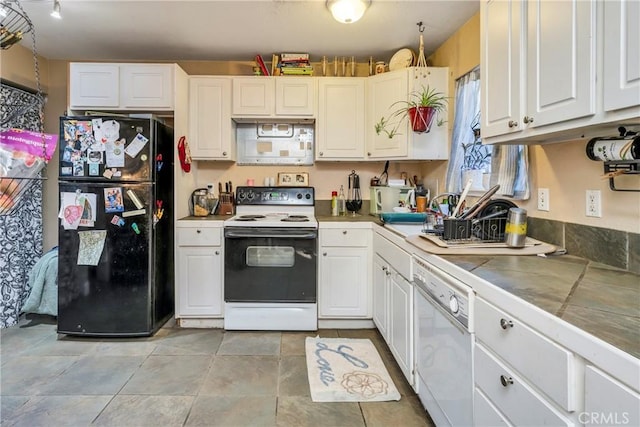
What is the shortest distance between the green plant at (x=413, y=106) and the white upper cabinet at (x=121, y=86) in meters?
1.85

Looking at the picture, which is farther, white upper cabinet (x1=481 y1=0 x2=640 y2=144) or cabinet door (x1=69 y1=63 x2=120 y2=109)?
cabinet door (x1=69 y1=63 x2=120 y2=109)

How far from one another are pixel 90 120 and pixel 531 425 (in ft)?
10.4

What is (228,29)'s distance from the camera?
9.20ft

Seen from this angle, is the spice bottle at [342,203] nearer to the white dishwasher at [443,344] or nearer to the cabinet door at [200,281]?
the cabinet door at [200,281]

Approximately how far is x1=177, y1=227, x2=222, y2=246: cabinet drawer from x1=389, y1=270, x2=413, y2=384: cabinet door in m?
1.49

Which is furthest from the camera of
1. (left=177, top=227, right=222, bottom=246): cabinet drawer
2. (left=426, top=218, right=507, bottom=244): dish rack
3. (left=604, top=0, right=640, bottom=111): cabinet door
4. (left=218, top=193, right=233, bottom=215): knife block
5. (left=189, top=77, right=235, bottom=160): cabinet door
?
(left=218, top=193, right=233, bottom=215): knife block

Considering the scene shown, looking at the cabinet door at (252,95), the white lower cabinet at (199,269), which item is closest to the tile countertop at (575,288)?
the white lower cabinet at (199,269)

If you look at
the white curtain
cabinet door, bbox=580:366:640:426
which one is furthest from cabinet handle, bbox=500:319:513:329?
the white curtain

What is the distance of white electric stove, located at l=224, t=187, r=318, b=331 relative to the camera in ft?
9.38

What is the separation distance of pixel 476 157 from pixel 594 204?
113 centimetres

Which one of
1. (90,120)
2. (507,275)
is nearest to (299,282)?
(507,275)

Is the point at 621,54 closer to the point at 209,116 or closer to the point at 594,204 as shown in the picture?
the point at 594,204

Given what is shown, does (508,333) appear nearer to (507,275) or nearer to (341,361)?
(507,275)

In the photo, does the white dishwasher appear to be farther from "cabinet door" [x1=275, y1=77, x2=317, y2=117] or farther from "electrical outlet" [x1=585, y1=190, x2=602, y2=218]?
"cabinet door" [x1=275, y1=77, x2=317, y2=117]
